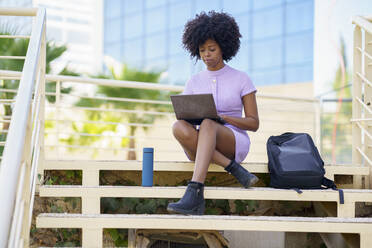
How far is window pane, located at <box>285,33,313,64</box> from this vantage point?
1586 cm

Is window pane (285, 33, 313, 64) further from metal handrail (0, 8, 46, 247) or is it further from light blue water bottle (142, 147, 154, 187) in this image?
metal handrail (0, 8, 46, 247)

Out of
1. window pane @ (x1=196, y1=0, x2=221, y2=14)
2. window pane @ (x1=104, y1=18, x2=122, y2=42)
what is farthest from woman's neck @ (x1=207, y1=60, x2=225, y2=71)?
window pane @ (x1=104, y1=18, x2=122, y2=42)

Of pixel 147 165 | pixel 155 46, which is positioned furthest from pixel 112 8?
pixel 147 165

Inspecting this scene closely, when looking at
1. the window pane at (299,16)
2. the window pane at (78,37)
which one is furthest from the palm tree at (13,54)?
the window pane at (78,37)

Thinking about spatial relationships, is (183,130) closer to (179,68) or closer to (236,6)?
(236,6)

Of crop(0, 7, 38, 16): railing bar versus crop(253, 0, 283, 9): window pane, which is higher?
crop(253, 0, 283, 9): window pane

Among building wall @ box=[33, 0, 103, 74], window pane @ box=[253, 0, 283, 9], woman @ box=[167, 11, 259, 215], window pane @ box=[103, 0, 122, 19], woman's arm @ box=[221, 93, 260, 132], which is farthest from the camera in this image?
building wall @ box=[33, 0, 103, 74]

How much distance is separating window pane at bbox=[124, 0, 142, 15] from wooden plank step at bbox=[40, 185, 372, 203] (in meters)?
20.9

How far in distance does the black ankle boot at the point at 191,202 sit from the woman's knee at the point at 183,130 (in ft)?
1.04

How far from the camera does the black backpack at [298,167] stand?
2465mm

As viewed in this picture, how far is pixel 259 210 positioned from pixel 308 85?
42.2 ft

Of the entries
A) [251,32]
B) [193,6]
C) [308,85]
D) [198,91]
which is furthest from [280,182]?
[193,6]

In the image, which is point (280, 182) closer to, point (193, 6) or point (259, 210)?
point (259, 210)

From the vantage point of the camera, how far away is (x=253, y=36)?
17.3 metres
